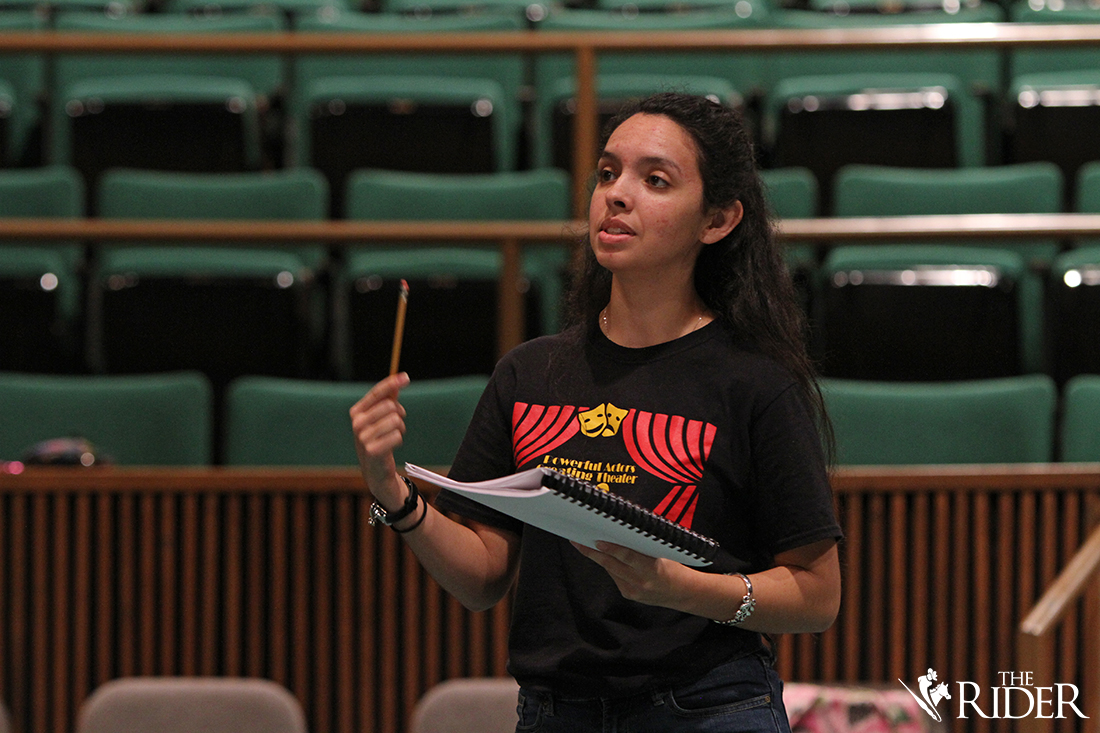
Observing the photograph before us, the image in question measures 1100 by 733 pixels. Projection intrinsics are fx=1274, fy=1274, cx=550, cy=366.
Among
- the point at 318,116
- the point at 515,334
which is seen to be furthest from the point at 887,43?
the point at 318,116

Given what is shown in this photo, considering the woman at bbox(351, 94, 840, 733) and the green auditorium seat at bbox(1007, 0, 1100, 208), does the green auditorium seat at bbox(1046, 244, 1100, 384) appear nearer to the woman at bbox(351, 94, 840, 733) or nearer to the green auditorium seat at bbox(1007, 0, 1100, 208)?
the green auditorium seat at bbox(1007, 0, 1100, 208)

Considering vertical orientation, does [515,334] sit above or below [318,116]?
Result: below

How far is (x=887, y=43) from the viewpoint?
1393mm

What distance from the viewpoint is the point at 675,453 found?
0.58m

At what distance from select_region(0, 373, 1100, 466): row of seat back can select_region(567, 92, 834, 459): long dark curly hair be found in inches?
24.5

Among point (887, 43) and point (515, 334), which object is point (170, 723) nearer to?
point (515, 334)

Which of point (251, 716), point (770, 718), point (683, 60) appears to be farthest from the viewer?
point (683, 60)

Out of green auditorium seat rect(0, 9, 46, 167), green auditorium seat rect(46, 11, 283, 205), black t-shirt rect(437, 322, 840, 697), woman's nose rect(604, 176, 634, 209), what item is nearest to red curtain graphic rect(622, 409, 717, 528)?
black t-shirt rect(437, 322, 840, 697)

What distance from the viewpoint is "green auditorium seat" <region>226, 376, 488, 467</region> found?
1313 mm

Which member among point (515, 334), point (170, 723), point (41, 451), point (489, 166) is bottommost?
point (170, 723)

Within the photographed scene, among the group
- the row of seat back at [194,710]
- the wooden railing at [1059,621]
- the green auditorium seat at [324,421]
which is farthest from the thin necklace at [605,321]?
the green auditorium seat at [324,421]

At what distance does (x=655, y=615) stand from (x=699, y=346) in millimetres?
129

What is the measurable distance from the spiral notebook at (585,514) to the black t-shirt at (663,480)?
0.19 ft

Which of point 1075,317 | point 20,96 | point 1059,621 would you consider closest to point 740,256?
point 1059,621
